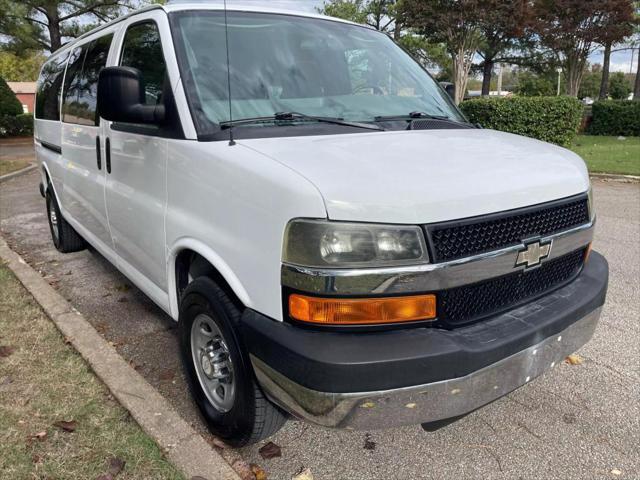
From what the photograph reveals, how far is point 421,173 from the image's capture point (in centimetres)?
202

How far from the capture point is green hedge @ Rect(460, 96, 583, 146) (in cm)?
1312

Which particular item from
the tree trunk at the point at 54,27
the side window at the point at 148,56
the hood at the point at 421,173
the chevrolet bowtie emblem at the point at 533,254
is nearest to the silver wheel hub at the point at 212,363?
the hood at the point at 421,173

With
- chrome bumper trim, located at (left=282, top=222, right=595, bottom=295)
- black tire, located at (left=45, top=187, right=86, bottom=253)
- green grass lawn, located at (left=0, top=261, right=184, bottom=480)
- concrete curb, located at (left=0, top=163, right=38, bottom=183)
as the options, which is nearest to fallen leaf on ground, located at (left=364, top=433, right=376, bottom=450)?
green grass lawn, located at (left=0, top=261, right=184, bottom=480)

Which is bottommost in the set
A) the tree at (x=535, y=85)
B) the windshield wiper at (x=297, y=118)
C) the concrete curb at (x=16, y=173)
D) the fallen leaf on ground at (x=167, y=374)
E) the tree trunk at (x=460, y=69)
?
the fallen leaf on ground at (x=167, y=374)

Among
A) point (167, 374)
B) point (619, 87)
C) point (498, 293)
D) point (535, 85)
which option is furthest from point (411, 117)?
point (619, 87)

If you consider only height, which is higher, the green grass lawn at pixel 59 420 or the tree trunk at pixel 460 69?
the tree trunk at pixel 460 69

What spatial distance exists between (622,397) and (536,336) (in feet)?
4.10

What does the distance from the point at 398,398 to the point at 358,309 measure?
13.4 inches

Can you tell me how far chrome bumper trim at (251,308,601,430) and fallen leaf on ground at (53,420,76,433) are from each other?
3.81ft

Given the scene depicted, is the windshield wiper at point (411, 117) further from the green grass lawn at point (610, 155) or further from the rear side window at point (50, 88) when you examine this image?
the green grass lawn at point (610, 155)

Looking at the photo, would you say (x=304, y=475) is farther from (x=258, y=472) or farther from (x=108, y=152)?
(x=108, y=152)

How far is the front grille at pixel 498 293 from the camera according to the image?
2020 mm

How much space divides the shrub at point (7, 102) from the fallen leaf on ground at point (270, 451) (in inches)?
974

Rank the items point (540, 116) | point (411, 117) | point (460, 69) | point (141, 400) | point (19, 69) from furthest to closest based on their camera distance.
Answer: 1. point (19, 69)
2. point (460, 69)
3. point (540, 116)
4. point (411, 117)
5. point (141, 400)
